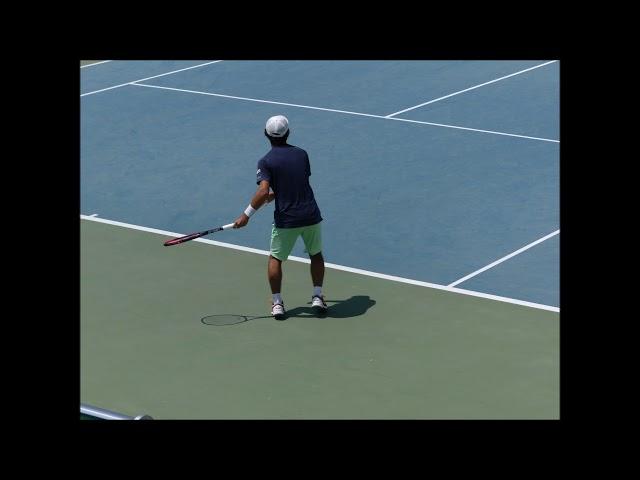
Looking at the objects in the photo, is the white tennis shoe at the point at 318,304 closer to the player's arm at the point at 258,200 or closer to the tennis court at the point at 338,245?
the tennis court at the point at 338,245

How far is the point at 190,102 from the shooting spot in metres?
18.3

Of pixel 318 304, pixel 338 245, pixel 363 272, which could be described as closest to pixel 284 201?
pixel 318 304

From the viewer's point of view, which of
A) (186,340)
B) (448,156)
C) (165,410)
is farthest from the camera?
(448,156)

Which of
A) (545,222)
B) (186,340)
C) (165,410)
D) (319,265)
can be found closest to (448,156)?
(545,222)

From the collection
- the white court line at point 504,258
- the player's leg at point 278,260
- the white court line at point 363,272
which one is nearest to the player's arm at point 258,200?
the player's leg at point 278,260

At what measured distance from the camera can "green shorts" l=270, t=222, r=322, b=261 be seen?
35.4 feet

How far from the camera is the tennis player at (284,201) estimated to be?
1070 centimetres

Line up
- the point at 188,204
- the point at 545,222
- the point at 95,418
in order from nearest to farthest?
the point at 95,418 < the point at 545,222 < the point at 188,204

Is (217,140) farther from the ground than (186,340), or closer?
farther from the ground

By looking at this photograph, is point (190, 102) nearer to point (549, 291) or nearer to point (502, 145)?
point (502, 145)

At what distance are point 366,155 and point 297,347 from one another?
5.79 m

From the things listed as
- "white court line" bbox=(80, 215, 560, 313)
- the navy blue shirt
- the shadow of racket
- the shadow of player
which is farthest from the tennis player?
"white court line" bbox=(80, 215, 560, 313)

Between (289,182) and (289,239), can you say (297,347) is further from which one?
(289,182)

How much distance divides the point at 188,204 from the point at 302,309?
346cm
